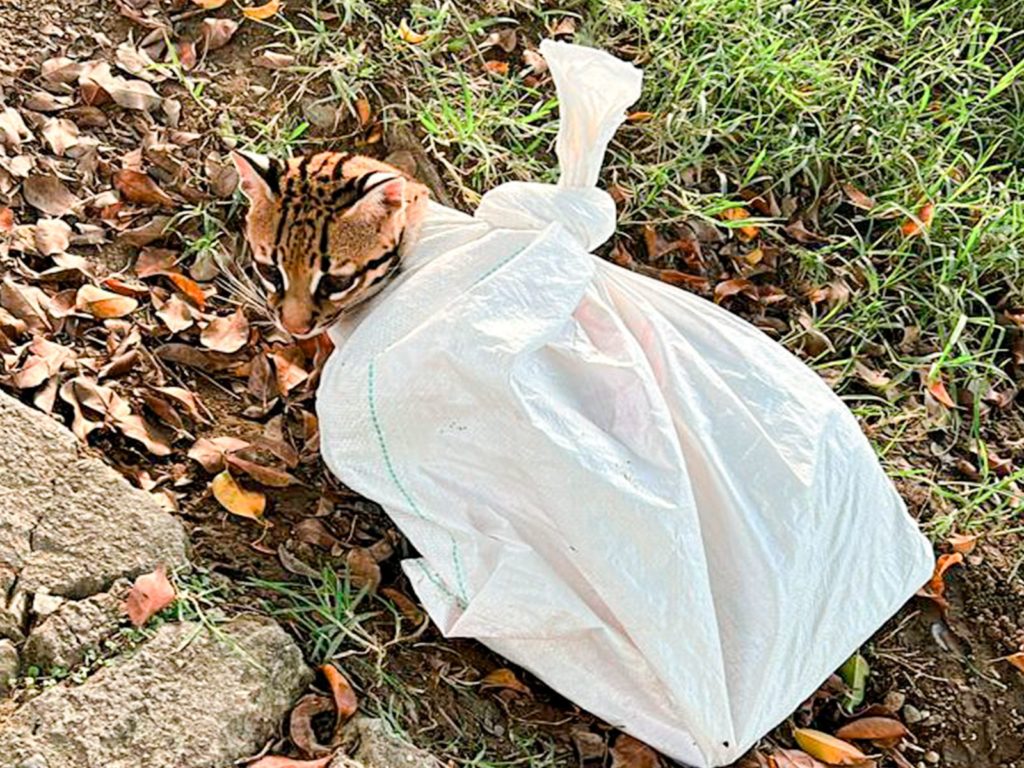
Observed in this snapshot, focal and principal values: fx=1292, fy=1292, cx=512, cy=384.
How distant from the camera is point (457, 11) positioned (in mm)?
3703

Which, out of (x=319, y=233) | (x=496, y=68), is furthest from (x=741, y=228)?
(x=319, y=233)

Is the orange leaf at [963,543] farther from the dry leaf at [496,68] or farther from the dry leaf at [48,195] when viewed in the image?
the dry leaf at [48,195]

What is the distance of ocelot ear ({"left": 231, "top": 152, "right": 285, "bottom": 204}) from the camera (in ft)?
8.11

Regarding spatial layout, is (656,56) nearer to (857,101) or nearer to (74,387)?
(857,101)

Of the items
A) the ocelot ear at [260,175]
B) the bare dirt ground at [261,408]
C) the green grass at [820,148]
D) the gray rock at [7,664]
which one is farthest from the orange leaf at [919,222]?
the gray rock at [7,664]

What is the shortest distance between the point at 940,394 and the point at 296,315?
5.88 ft

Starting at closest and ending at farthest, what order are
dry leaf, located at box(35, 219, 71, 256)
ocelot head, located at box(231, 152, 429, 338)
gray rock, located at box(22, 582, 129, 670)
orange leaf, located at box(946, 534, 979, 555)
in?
gray rock, located at box(22, 582, 129, 670) → ocelot head, located at box(231, 152, 429, 338) → dry leaf, located at box(35, 219, 71, 256) → orange leaf, located at box(946, 534, 979, 555)

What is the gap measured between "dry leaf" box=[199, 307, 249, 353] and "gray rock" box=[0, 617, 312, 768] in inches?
29.1

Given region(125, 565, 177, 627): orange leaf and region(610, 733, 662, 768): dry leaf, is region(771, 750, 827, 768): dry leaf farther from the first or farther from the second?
region(125, 565, 177, 627): orange leaf

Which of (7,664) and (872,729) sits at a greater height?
(7,664)

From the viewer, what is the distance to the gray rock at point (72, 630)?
2.23 m

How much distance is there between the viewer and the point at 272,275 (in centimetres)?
251

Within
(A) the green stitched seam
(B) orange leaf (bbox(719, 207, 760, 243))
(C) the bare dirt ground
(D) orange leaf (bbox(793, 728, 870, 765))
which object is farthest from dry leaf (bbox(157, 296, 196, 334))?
(D) orange leaf (bbox(793, 728, 870, 765))

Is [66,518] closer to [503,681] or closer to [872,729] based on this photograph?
[503,681]
